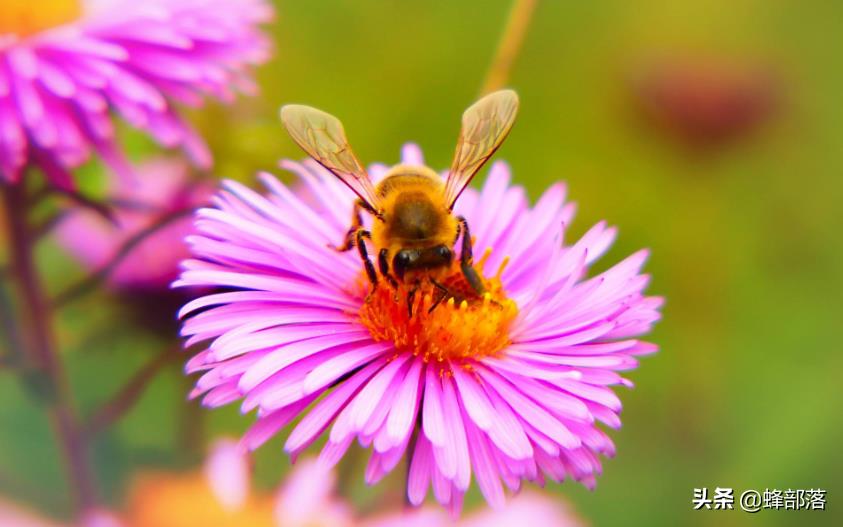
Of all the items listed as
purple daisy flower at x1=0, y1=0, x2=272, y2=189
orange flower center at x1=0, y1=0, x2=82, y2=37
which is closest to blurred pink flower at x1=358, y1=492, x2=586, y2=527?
purple daisy flower at x1=0, y1=0, x2=272, y2=189

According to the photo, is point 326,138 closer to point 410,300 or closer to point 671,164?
point 410,300

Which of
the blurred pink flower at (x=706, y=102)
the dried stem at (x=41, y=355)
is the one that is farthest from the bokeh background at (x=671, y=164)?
the dried stem at (x=41, y=355)

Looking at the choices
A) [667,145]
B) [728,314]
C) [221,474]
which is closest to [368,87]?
[667,145]

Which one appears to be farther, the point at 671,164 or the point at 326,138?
the point at 671,164

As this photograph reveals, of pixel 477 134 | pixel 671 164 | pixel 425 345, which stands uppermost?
pixel 671 164

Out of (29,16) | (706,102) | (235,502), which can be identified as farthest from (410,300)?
(706,102)

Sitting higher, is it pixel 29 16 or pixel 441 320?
pixel 29 16

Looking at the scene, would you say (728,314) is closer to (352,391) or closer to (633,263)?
(633,263)
